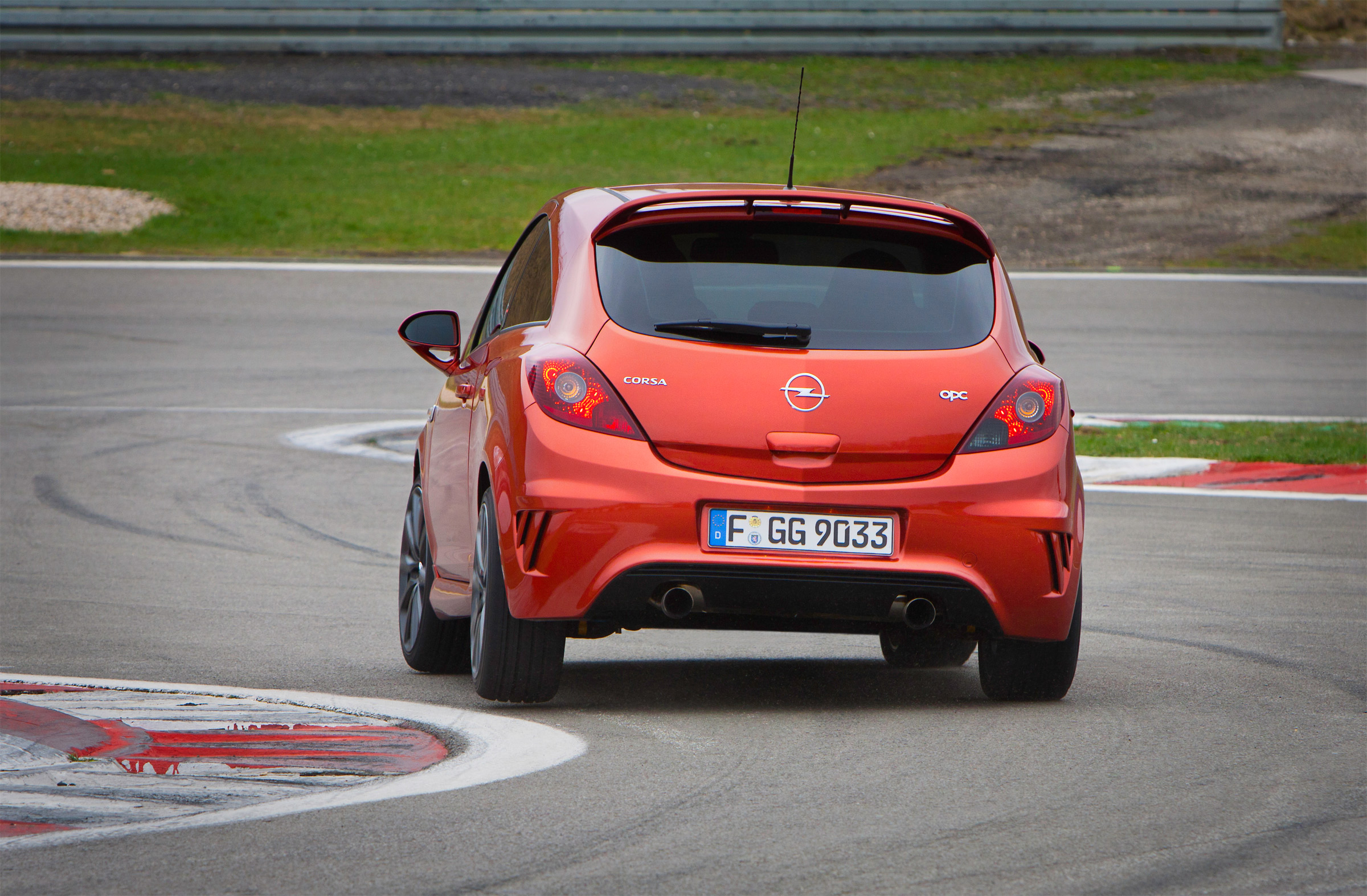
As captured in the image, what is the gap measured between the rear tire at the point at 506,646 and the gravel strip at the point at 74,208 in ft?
66.9

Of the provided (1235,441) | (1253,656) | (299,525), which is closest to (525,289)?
(1253,656)

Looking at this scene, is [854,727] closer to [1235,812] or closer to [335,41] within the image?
[1235,812]

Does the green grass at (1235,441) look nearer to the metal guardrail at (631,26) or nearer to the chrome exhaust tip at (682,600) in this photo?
the chrome exhaust tip at (682,600)

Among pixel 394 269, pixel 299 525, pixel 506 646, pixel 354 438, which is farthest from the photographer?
pixel 394 269

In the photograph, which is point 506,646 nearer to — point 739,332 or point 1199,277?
point 739,332

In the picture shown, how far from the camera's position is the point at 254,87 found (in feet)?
114

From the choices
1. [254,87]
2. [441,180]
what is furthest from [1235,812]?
[254,87]

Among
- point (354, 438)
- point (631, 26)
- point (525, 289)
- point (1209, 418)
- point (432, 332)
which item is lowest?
point (354, 438)

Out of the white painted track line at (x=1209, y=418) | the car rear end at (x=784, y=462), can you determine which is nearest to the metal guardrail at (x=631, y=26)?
the white painted track line at (x=1209, y=418)

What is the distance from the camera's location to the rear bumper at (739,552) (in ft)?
18.3

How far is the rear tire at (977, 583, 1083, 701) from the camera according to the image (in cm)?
619

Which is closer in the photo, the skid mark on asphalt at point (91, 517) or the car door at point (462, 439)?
the car door at point (462, 439)

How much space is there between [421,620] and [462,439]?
74cm

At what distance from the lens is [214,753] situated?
5.25m
